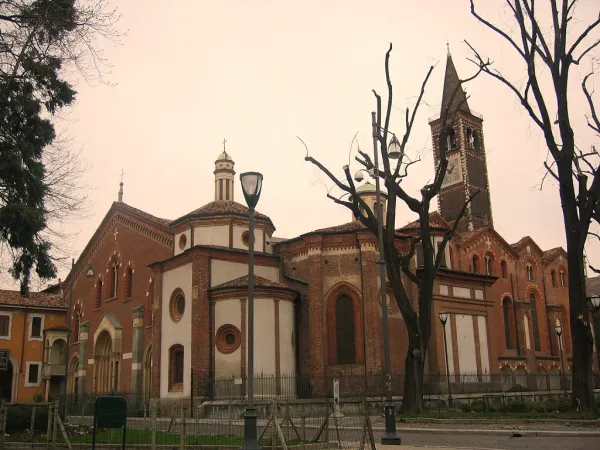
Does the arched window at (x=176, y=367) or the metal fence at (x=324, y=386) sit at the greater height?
the arched window at (x=176, y=367)

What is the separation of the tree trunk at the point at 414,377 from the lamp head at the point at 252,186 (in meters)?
12.5

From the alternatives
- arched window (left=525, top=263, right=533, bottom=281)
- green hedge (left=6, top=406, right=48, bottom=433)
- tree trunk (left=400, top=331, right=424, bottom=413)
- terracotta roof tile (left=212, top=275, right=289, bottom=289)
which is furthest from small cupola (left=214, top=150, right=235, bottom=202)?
arched window (left=525, top=263, right=533, bottom=281)

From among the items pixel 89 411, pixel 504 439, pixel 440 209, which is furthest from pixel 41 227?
pixel 440 209

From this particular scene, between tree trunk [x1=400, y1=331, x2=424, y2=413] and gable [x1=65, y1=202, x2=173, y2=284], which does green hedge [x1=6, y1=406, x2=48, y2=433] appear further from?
gable [x1=65, y1=202, x2=173, y2=284]

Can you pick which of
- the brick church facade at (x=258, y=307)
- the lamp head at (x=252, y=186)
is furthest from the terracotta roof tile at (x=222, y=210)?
the lamp head at (x=252, y=186)

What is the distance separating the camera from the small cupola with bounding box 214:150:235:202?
117 feet

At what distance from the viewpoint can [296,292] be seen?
30.4 meters

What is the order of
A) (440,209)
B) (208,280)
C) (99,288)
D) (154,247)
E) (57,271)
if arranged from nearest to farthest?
(57,271) < (208,280) < (154,247) < (99,288) < (440,209)

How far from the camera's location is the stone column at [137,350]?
32.2m

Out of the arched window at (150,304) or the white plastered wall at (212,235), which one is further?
the arched window at (150,304)

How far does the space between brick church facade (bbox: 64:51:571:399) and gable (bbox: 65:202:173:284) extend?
9 centimetres

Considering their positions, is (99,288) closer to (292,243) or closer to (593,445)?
(292,243)

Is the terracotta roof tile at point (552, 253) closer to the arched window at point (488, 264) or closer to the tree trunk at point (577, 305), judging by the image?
the arched window at point (488, 264)

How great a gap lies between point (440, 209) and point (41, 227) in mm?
42430
